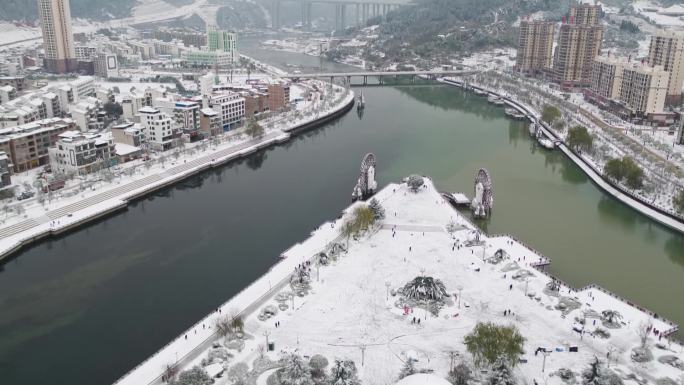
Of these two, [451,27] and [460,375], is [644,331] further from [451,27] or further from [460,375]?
[451,27]

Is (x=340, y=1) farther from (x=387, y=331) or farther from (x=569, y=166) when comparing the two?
(x=387, y=331)

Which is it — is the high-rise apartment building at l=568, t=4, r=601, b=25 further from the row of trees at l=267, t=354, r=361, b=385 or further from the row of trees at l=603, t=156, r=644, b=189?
the row of trees at l=267, t=354, r=361, b=385

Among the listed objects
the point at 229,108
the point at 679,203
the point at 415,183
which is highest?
the point at 229,108

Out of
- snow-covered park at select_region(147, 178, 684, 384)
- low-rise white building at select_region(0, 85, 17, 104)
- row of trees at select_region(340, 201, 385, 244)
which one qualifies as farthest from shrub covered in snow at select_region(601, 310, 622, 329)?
low-rise white building at select_region(0, 85, 17, 104)

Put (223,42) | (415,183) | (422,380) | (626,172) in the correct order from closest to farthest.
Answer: (422,380), (415,183), (626,172), (223,42)

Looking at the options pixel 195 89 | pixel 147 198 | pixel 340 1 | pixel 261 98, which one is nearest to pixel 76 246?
pixel 147 198

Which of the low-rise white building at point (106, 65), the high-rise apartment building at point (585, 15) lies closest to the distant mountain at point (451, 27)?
the high-rise apartment building at point (585, 15)

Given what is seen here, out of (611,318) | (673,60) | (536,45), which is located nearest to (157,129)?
(611,318)
